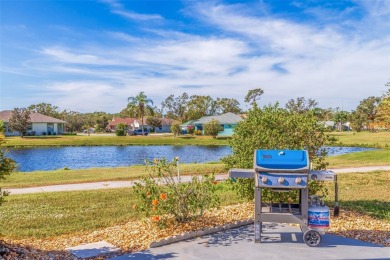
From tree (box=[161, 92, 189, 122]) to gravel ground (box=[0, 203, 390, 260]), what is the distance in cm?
7462

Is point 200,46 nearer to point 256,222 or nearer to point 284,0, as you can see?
point 284,0

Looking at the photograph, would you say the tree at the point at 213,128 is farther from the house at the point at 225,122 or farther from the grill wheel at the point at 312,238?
the grill wheel at the point at 312,238

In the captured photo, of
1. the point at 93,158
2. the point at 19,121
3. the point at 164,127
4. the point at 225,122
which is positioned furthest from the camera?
the point at 164,127

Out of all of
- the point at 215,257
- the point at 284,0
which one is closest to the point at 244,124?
the point at 215,257

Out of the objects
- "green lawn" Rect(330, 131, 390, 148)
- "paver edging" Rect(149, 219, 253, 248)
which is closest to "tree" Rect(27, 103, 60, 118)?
"green lawn" Rect(330, 131, 390, 148)

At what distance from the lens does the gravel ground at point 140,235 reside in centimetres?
427

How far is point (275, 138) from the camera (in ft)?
20.0

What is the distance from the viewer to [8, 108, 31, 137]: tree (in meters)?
50.9

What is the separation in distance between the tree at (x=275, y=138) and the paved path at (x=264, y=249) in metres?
1.42

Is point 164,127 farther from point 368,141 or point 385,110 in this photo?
point 385,110

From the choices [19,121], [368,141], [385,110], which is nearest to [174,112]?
[19,121]

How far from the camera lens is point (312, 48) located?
13273mm

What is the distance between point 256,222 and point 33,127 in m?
58.8

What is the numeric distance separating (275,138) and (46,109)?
7554 cm
